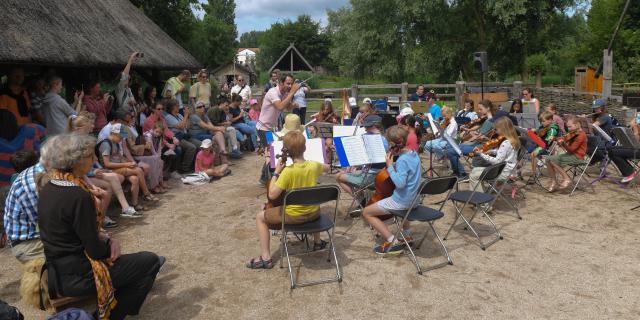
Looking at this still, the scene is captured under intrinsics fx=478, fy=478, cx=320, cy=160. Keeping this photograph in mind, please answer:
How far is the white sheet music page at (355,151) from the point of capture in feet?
18.8

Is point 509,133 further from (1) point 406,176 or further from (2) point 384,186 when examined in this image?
(1) point 406,176

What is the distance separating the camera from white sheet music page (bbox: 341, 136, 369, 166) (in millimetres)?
5738

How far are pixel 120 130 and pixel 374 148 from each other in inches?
142

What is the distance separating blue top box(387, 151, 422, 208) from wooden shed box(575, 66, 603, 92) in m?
25.1

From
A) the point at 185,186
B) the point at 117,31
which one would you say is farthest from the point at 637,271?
the point at 117,31

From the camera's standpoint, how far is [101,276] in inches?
124

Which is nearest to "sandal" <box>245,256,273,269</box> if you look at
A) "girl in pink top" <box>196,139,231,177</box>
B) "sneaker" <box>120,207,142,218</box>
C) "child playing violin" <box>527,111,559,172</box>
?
"sneaker" <box>120,207,142,218</box>

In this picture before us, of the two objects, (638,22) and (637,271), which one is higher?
(638,22)

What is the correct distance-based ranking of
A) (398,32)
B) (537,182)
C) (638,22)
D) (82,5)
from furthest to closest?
(638,22) < (398,32) < (82,5) < (537,182)

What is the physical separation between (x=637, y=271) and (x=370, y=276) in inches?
104

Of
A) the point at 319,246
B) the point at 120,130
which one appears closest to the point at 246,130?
the point at 120,130

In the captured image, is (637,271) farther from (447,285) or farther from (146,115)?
(146,115)

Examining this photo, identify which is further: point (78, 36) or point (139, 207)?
point (78, 36)

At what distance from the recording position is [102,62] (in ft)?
27.6
